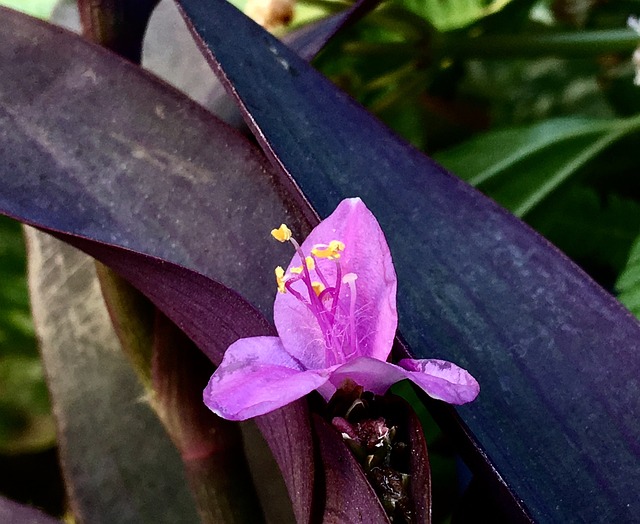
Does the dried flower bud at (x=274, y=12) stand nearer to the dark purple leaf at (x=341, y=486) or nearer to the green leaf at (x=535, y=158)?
the green leaf at (x=535, y=158)

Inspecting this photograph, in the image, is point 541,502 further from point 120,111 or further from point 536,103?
point 536,103

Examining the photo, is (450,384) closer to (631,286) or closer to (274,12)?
(631,286)

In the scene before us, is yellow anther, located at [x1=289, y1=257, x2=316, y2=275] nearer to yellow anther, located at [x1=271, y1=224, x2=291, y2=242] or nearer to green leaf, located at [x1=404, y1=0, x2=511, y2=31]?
yellow anther, located at [x1=271, y1=224, x2=291, y2=242]

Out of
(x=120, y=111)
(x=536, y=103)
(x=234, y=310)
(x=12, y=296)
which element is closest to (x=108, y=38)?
(x=120, y=111)

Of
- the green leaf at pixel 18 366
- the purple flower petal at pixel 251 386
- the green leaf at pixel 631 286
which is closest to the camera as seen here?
the purple flower petal at pixel 251 386

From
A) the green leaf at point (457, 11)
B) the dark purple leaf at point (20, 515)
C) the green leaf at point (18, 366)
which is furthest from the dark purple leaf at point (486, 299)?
the green leaf at point (18, 366)

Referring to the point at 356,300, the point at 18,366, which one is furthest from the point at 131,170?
the point at 18,366

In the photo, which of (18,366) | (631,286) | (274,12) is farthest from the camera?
(18,366)
